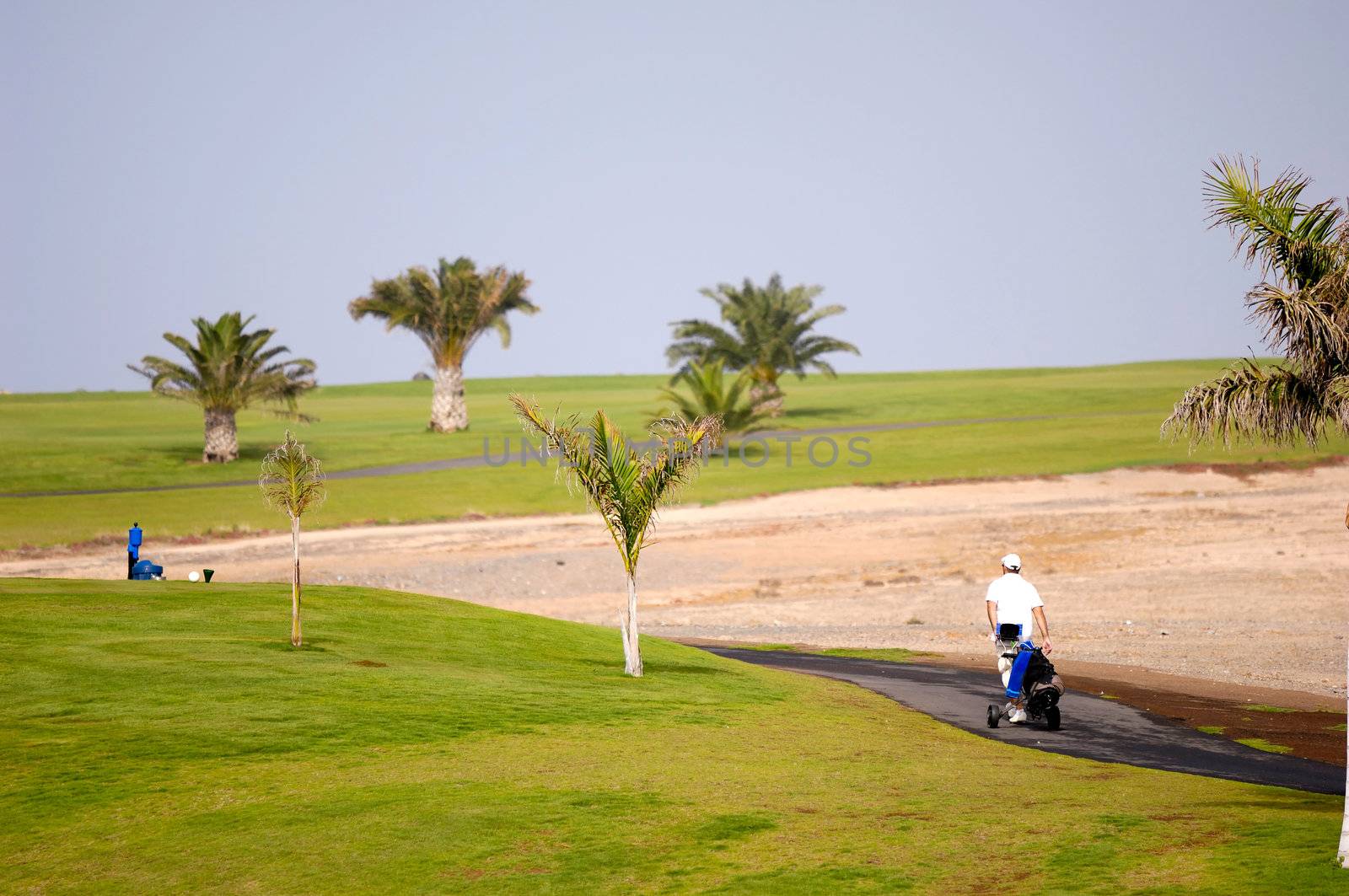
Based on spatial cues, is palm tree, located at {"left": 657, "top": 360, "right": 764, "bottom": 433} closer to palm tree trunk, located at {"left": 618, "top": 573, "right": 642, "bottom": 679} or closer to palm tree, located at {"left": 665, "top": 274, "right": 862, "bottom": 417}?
palm tree, located at {"left": 665, "top": 274, "right": 862, "bottom": 417}

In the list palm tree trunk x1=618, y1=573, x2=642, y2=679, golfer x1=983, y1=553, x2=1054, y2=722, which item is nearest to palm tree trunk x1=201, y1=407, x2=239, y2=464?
palm tree trunk x1=618, y1=573, x2=642, y2=679

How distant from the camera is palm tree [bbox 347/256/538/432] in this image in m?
73.3

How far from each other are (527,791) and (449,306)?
213ft

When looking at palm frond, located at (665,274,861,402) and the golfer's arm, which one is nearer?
the golfer's arm

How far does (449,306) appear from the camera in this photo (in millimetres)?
73625

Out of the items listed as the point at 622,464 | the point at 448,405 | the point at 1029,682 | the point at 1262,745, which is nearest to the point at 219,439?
the point at 448,405

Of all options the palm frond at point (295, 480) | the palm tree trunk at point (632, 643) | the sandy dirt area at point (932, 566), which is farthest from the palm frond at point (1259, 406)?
the palm frond at point (295, 480)

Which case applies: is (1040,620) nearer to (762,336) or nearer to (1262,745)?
(1262,745)

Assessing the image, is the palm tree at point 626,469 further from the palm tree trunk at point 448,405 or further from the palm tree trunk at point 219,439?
the palm tree trunk at point 448,405

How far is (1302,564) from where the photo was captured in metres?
36.7

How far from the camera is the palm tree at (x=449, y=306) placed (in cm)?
7331

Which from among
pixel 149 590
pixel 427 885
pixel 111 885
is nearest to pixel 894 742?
pixel 427 885

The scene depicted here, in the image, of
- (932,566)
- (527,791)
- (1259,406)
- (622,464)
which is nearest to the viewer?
(527,791)

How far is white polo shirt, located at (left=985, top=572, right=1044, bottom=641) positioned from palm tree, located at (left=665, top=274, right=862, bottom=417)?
59130 mm
